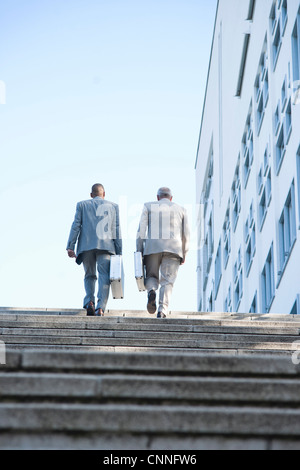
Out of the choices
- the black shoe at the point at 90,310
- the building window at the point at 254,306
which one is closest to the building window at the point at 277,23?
the building window at the point at 254,306

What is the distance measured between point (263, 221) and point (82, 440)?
26577 millimetres

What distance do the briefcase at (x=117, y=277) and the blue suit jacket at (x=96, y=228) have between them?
21 cm

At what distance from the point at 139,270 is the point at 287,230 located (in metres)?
14.7

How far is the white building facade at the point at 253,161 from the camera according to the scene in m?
26.8

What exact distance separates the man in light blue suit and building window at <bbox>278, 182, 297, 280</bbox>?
40.2ft

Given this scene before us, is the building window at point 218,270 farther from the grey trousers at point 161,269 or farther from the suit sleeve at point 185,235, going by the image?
the grey trousers at point 161,269

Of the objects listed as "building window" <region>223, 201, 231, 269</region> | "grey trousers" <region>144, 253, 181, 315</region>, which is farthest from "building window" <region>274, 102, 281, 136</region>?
"grey trousers" <region>144, 253, 181, 315</region>

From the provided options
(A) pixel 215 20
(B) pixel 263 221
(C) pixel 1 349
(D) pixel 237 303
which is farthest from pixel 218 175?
(C) pixel 1 349

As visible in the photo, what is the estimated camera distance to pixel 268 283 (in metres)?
31.2

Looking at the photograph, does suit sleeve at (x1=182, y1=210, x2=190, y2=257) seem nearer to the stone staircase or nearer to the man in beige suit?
the man in beige suit

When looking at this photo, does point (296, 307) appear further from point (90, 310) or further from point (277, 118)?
point (90, 310)

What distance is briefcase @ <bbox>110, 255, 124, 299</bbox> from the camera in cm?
1283

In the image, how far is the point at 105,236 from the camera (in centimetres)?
1325

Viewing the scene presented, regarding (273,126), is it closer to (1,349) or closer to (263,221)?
(263,221)
